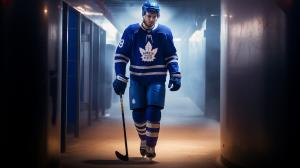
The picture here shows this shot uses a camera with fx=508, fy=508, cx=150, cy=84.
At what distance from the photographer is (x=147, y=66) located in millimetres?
7242

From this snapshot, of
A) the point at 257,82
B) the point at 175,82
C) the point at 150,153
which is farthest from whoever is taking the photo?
the point at 175,82

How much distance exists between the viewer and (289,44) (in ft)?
15.4

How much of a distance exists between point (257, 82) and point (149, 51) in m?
2.19

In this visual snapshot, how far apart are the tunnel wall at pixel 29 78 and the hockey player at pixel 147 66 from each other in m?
1.93

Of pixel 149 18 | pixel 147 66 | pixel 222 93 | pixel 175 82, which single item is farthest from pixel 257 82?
pixel 149 18

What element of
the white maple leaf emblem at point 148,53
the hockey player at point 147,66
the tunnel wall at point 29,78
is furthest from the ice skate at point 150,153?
the tunnel wall at point 29,78

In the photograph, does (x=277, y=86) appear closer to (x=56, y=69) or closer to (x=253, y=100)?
(x=253, y=100)

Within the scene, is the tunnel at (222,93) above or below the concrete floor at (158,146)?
above

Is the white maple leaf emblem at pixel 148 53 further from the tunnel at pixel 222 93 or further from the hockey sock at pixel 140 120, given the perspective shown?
the hockey sock at pixel 140 120

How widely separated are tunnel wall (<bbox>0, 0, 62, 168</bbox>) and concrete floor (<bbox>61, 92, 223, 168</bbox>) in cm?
160

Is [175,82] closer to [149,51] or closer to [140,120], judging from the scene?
[149,51]

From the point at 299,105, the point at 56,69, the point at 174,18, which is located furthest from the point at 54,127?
the point at 174,18

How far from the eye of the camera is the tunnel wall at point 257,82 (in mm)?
4742

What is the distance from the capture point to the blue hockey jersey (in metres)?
7.24
